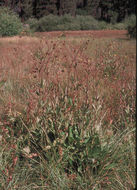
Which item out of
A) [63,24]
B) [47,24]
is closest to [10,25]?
[47,24]

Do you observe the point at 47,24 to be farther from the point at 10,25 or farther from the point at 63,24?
the point at 10,25

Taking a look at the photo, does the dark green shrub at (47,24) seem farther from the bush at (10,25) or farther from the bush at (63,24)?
the bush at (10,25)

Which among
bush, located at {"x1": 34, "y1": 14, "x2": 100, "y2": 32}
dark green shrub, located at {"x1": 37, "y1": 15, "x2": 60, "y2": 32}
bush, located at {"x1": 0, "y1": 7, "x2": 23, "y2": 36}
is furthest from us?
bush, located at {"x1": 34, "y1": 14, "x2": 100, "y2": 32}

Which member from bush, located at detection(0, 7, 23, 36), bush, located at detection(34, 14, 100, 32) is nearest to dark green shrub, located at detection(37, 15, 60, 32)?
bush, located at detection(34, 14, 100, 32)

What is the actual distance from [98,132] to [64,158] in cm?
29

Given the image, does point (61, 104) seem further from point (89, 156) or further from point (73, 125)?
point (89, 156)

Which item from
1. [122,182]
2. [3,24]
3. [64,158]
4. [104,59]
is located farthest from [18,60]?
[3,24]

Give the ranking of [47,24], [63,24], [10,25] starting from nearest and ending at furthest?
1. [10,25]
2. [47,24]
3. [63,24]

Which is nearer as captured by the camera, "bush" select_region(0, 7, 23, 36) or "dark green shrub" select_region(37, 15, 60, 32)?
"bush" select_region(0, 7, 23, 36)

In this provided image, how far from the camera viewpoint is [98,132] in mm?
1465

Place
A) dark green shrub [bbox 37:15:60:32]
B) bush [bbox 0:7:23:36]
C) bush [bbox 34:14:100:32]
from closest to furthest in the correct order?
bush [bbox 0:7:23:36]
dark green shrub [bbox 37:15:60:32]
bush [bbox 34:14:100:32]

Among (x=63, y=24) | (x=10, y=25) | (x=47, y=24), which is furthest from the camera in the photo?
(x=63, y=24)

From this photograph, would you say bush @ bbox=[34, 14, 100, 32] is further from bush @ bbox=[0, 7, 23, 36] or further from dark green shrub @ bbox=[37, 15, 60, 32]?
bush @ bbox=[0, 7, 23, 36]

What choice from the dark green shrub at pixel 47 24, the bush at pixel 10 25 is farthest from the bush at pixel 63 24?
the bush at pixel 10 25
